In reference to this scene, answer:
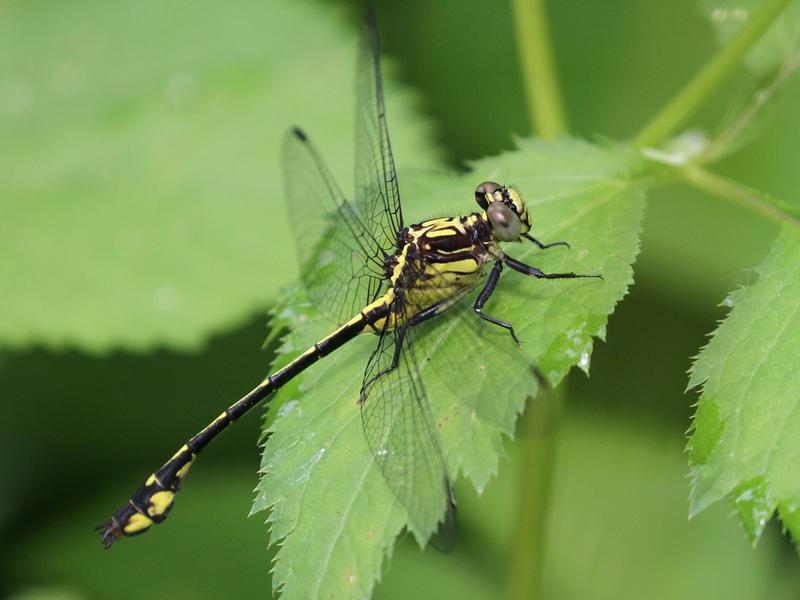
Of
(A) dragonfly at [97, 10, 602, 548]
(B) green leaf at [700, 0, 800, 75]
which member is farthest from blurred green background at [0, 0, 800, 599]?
(A) dragonfly at [97, 10, 602, 548]

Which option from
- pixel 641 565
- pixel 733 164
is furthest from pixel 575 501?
pixel 733 164

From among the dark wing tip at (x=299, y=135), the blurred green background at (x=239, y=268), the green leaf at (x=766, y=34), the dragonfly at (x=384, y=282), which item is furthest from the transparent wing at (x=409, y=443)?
the blurred green background at (x=239, y=268)

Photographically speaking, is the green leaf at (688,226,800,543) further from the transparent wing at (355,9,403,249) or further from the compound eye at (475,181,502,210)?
the transparent wing at (355,9,403,249)

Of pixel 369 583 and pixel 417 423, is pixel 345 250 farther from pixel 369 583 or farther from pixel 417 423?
pixel 369 583

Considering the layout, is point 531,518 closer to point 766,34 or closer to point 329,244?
point 329,244

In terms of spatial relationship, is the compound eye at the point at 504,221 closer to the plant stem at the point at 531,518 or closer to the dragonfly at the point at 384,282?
the dragonfly at the point at 384,282

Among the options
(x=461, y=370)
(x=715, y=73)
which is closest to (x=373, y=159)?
(x=461, y=370)
